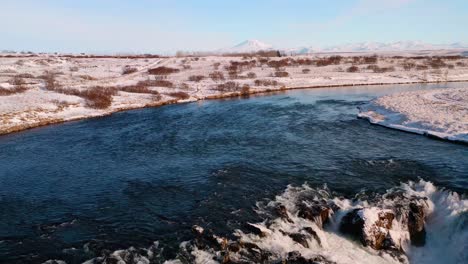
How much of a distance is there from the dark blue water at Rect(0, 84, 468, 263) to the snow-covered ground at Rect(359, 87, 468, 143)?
1.58 meters

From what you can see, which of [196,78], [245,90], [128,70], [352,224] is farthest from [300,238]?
[128,70]

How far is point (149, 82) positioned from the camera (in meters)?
64.9

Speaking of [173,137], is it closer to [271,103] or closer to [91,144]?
[91,144]

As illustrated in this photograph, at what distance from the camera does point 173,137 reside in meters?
31.6

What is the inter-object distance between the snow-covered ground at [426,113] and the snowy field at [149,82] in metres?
0.27

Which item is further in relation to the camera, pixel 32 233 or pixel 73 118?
pixel 73 118

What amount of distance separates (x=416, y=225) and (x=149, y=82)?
54.4m

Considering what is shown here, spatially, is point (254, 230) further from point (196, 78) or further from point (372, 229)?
point (196, 78)

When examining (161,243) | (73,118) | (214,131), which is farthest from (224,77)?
(161,243)

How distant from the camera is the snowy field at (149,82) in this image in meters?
41.4

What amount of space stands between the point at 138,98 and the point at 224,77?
26268 mm

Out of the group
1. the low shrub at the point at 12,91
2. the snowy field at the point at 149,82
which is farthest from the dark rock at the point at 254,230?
the low shrub at the point at 12,91

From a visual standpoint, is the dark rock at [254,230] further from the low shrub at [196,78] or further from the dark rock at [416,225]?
the low shrub at [196,78]

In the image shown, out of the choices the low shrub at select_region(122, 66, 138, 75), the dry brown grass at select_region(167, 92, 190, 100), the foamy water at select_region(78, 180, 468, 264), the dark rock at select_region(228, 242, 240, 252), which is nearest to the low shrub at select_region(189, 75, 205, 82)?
the dry brown grass at select_region(167, 92, 190, 100)
